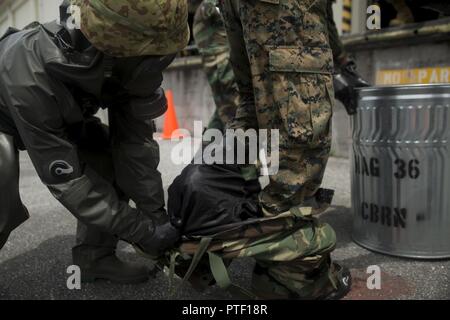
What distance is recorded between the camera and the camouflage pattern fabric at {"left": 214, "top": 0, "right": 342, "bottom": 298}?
1333mm

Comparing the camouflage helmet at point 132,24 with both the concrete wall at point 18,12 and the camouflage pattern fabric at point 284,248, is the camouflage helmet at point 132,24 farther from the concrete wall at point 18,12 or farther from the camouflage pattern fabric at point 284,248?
the concrete wall at point 18,12

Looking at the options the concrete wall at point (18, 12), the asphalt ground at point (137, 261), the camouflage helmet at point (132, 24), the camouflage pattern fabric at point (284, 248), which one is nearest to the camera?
the camouflage helmet at point (132, 24)

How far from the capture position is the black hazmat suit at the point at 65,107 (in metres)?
1.20

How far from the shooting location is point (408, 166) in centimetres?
176

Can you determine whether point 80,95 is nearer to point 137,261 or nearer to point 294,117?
point 294,117

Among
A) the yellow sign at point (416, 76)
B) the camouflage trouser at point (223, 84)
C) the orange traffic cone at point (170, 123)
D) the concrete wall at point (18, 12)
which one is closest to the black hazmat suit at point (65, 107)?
the camouflage trouser at point (223, 84)

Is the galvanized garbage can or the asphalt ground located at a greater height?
the galvanized garbage can

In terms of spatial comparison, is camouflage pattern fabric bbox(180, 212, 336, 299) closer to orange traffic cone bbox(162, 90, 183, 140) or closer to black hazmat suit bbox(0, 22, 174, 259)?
black hazmat suit bbox(0, 22, 174, 259)

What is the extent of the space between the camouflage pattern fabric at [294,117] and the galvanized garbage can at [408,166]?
0.49 meters

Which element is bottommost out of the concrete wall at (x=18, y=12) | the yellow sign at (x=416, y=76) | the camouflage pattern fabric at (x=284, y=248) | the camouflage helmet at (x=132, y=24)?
the camouflage pattern fabric at (x=284, y=248)

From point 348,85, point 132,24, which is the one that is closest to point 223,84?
point 348,85

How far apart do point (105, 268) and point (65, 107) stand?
2.39 feet

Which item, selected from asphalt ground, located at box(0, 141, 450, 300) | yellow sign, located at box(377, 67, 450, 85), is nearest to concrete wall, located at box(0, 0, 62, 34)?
Answer: asphalt ground, located at box(0, 141, 450, 300)
